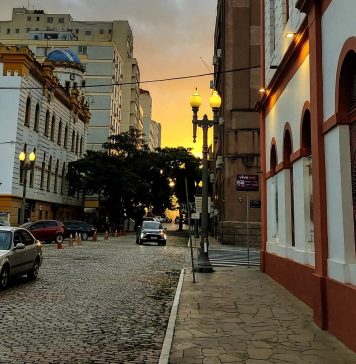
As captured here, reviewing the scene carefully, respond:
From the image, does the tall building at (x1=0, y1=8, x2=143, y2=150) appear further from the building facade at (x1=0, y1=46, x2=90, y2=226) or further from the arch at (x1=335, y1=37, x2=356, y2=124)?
the arch at (x1=335, y1=37, x2=356, y2=124)

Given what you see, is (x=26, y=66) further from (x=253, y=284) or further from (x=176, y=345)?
(x=176, y=345)

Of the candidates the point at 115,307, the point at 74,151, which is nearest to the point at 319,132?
the point at 115,307

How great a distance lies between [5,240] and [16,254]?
1.52 feet

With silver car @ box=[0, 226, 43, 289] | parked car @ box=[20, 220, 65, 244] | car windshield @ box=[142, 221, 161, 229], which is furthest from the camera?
car windshield @ box=[142, 221, 161, 229]

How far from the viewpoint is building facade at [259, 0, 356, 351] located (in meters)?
7.04

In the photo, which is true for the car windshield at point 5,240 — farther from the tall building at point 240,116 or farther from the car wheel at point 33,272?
the tall building at point 240,116

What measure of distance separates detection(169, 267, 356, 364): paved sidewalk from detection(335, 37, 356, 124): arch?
135 inches

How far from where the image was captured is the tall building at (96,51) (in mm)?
76688

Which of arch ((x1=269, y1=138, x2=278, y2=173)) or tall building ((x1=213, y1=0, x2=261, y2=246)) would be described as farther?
tall building ((x1=213, y1=0, x2=261, y2=246))

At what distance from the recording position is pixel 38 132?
42250mm

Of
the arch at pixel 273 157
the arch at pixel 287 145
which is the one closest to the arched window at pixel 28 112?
the arch at pixel 273 157

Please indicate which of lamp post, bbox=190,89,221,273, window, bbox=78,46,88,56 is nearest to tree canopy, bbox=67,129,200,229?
window, bbox=78,46,88,56

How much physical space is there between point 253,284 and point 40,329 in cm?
692

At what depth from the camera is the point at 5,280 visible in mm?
10992
